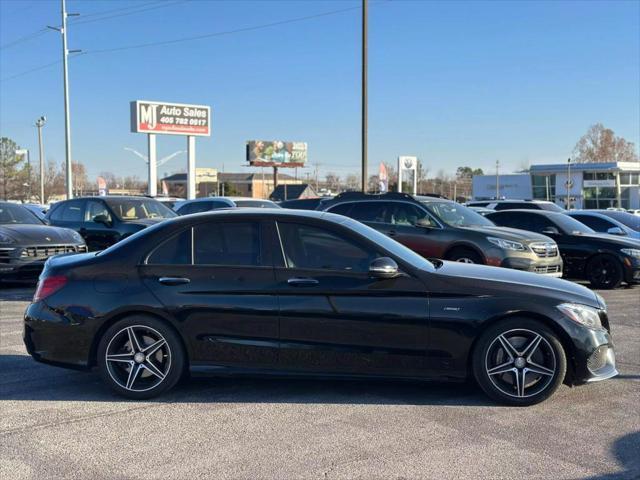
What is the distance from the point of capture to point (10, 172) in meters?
68.0

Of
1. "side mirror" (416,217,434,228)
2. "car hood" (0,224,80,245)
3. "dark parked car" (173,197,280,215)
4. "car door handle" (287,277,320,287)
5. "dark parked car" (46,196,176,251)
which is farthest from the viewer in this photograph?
"dark parked car" (173,197,280,215)

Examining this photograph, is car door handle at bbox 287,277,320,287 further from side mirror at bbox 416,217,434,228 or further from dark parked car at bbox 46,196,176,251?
dark parked car at bbox 46,196,176,251

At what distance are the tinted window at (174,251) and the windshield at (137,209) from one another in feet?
25.5

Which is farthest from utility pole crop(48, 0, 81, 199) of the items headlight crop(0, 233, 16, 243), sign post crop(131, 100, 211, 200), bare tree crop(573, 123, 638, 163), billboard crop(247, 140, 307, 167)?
bare tree crop(573, 123, 638, 163)

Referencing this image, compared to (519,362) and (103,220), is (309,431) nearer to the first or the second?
(519,362)

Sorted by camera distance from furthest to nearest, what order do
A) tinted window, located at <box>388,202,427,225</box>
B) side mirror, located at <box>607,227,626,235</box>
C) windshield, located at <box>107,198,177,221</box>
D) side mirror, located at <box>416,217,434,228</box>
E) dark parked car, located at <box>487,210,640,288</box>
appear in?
side mirror, located at <box>607,227,626,235</box> → windshield, located at <box>107,198,177,221</box> → dark parked car, located at <box>487,210,640,288</box> → tinted window, located at <box>388,202,427,225</box> → side mirror, located at <box>416,217,434,228</box>

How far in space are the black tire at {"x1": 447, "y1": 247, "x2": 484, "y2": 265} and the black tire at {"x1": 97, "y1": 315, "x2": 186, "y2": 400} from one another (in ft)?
21.2

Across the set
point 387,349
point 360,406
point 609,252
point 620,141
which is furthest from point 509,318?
point 620,141

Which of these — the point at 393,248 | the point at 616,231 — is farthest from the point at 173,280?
the point at 616,231

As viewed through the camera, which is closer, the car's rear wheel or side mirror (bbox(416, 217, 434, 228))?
the car's rear wheel

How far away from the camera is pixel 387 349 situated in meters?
4.86

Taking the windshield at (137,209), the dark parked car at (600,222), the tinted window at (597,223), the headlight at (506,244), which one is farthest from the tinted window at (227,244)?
the tinted window at (597,223)

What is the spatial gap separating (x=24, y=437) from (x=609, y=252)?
1090cm

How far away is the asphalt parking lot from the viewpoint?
12.3ft
